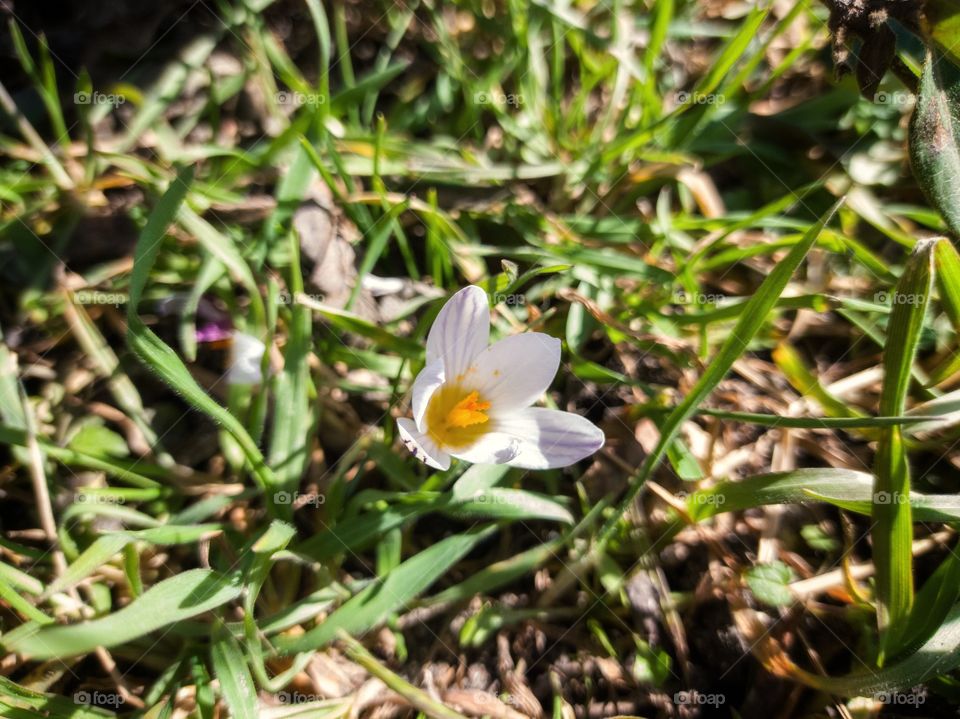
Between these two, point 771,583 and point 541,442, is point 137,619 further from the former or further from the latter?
point 771,583

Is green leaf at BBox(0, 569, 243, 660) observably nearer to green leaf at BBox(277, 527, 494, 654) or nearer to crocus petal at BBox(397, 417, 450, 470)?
green leaf at BBox(277, 527, 494, 654)

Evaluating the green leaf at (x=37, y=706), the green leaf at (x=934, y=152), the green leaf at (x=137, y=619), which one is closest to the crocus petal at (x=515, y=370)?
the green leaf at (x=137, y=619)

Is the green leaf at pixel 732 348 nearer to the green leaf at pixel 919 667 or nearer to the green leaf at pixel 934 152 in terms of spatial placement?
the green leaf at pixel 934 152

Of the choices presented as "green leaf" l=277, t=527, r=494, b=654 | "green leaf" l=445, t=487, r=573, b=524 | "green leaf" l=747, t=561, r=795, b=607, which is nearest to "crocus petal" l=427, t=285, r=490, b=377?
"green leaf" l=445, t=487, r=573, b=524

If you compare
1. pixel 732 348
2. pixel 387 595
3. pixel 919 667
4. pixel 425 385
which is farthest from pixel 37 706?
pixel 919 667

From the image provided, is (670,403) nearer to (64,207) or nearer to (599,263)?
(599,263)
